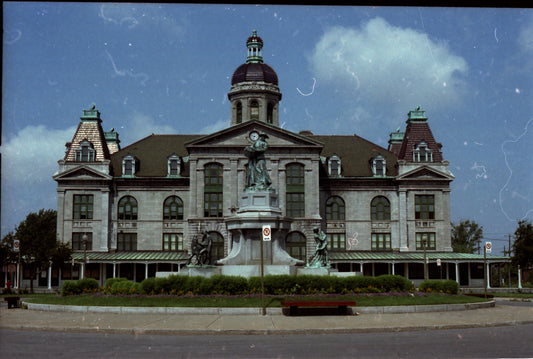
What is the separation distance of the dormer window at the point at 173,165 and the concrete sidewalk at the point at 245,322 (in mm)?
43233

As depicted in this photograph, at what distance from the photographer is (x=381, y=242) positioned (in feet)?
218

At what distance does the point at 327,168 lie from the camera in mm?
68125

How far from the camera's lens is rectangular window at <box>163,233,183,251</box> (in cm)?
6588

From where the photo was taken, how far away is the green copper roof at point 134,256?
60875 millimetres

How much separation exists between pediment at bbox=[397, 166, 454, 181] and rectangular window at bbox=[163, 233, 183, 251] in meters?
23.8

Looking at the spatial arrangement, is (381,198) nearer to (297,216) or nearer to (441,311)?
(297,216)

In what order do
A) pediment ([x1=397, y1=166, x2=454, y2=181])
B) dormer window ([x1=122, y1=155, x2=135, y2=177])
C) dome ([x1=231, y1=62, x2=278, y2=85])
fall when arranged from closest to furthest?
pediment ([x1=397, y1=166, x2=454, y2=181]) < dormer window ([x1=122, y1=155, x2=135, y2=177]) < dome ([x1=231, y1=62, x2=278, y2=85])

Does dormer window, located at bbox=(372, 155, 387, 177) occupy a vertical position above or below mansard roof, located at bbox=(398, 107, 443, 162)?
below

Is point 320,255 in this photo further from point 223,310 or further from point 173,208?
point 173,208

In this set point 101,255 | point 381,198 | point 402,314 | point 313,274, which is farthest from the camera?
point 381,198

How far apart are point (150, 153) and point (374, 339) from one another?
5719cm

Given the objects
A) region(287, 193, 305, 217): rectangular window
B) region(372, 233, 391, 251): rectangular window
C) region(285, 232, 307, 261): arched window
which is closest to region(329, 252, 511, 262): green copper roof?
region(372, 233, 391, 251): rectangular window

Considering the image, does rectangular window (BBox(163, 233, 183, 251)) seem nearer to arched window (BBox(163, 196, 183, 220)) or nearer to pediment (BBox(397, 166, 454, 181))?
arched window (BBox(163, 196, 183, 220))

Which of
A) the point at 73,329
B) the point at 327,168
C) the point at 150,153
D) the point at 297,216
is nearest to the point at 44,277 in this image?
the point at 150,153
